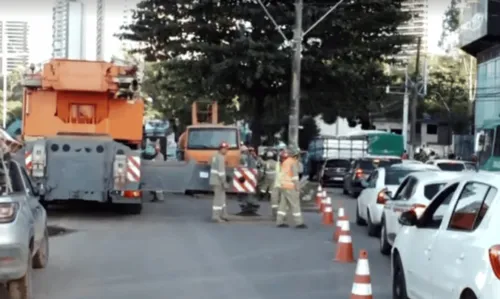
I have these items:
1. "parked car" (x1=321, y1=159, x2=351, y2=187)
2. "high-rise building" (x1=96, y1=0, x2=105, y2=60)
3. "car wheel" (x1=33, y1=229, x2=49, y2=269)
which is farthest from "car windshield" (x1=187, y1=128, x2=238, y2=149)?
"car wheel" (x1=33, y1=229, x2=49, y2=269)

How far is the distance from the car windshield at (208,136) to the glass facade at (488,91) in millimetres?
26058

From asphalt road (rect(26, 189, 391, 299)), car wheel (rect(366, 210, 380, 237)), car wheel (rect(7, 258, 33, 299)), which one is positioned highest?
car wheel (rect(7, 258, 33, 299))

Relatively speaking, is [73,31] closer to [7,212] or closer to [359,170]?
[359,170]

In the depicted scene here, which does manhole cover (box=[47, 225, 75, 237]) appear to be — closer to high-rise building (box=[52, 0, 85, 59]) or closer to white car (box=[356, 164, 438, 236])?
white car (box=[356, 164, 438, 236])

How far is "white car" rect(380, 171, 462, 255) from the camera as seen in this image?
48.5 feet

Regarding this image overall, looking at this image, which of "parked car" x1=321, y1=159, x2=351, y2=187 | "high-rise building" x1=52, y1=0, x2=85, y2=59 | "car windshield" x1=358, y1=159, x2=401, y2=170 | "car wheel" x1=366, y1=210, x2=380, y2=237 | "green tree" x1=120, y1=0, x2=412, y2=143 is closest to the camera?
"car wheel" x1=366, y1=210, x2=380, y2=237

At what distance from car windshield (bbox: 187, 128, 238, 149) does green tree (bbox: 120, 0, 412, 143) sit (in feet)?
20.3

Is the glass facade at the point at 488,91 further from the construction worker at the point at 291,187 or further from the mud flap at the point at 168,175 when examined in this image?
the construction worker at the point at 291,187

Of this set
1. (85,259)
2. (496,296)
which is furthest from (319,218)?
(496,296)

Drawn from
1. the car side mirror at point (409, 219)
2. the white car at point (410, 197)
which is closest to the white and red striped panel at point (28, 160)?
the white car at point (410, 197)

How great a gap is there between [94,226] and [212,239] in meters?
3.34

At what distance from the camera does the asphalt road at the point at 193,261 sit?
11.6 metres

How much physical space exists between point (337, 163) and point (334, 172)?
20.5 inches

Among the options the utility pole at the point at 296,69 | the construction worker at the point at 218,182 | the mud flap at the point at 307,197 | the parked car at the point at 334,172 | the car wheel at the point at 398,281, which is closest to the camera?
the car wheel at the point at 398,281
